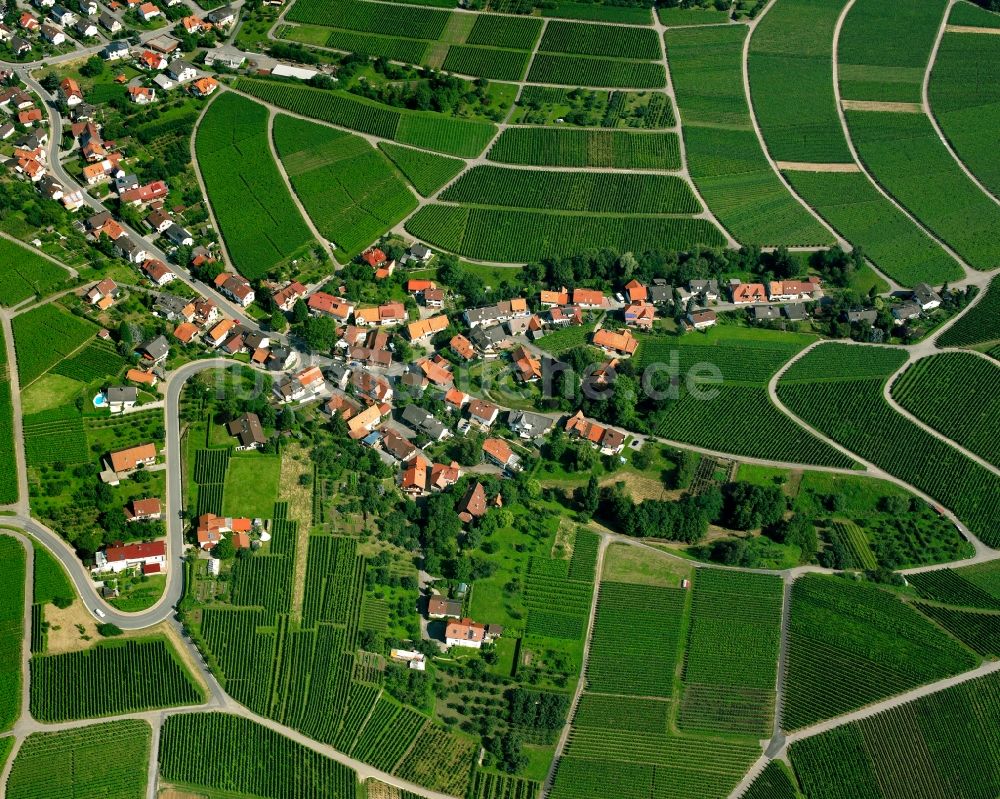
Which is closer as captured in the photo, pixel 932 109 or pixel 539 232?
pixel 539 232

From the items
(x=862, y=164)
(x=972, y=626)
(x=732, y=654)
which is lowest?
(x=732, y=654)

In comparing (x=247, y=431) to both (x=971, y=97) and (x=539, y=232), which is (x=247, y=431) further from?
(x=971, y=97)

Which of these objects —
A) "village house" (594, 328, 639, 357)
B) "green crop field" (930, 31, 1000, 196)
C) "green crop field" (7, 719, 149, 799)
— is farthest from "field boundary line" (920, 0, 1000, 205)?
"green crop field" (7, 719, 149, 799)

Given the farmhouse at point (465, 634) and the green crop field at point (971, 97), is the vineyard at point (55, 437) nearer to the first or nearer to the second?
the farmhouse at point (465, 634)

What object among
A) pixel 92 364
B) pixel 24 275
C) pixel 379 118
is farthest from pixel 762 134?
pixel 24 275

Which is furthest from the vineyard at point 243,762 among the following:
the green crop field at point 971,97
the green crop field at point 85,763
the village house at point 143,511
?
the green crop field at point 971,97

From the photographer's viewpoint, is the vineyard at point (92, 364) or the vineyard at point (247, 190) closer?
the vineyard at point (92, 364)
